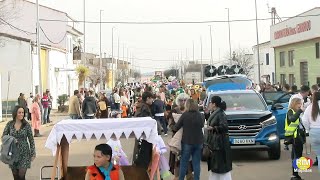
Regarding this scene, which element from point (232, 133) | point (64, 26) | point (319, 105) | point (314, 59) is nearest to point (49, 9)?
point (64, 26)

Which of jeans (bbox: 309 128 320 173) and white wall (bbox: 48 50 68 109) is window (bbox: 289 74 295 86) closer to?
white wall (bbox: 48 50 68 109)

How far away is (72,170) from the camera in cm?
776

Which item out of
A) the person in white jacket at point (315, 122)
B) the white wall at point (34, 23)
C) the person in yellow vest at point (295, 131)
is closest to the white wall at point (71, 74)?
the white wall at point (34, 23)

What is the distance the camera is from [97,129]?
23.2 feet

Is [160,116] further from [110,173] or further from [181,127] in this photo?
[110,173]

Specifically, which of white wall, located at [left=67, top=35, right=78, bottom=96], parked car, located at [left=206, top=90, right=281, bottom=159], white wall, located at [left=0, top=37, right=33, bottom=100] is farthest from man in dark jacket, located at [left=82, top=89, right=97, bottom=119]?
white wall, located at [left=67, top=35, right=78, bottom=96]

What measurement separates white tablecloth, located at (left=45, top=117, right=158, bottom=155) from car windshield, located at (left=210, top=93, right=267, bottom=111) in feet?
23.9

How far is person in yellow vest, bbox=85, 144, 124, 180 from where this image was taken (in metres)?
5.52

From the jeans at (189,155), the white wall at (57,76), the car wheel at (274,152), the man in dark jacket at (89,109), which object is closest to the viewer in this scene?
the jeans at (189,155)

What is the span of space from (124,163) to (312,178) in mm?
4591

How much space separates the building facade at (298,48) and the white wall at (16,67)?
861 inches

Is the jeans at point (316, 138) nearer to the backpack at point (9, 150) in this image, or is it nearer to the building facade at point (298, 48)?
the backpack at point (9, 150)

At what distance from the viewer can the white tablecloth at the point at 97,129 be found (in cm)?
704

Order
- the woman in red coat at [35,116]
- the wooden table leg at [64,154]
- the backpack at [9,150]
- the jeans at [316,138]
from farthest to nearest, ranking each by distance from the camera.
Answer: the woman in red coat at [35,116]
the jeans at [316,138]
the backpack at [9,150]
the wooden table leg at [64,154]
